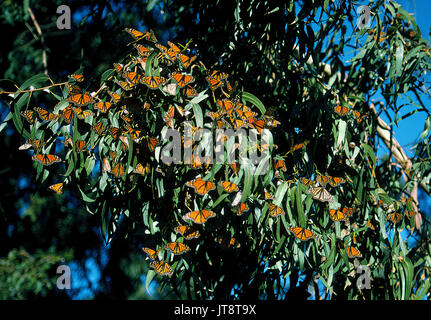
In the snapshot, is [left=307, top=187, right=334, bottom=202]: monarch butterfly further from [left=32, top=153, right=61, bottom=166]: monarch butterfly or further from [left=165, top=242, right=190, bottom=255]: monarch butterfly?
[left=32, top=153, right=61, bottom=166]: monarch butterfly

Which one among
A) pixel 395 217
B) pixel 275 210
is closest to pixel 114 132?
pixel 275 210

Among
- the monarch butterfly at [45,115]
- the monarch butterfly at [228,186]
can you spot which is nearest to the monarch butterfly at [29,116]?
the monarch butterfly at [45,115]

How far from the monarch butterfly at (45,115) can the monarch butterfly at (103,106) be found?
117 millimetres

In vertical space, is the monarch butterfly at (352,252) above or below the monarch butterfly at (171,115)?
below

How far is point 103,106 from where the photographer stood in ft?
4.70

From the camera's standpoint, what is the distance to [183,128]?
142 cm

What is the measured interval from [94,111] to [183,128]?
285mm

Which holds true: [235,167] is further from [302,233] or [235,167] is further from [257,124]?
[302,233]

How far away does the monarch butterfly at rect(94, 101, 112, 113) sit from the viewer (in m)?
1.42

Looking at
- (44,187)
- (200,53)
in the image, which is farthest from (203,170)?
(44,187)

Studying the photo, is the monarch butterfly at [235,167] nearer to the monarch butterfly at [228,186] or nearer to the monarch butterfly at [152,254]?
the monarch butterfly at [228,186]

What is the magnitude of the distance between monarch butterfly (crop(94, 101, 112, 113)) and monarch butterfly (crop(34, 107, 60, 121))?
0.12 m

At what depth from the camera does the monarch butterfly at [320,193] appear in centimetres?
138

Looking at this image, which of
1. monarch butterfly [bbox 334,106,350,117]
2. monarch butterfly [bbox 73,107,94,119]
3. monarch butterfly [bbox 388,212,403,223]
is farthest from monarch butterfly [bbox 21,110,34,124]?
monarch butterfly [bbox 388,212,403,223]
